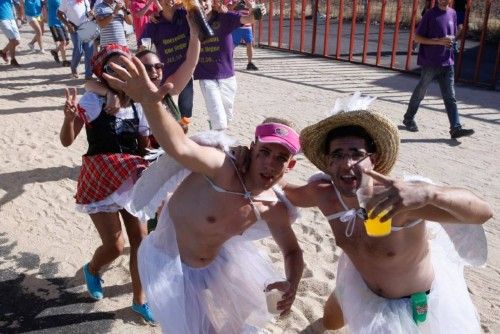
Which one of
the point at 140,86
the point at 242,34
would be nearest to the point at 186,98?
the point at 140,86

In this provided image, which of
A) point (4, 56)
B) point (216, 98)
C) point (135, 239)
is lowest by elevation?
point (4, 56)

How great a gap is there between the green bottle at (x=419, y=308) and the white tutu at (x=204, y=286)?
785mm

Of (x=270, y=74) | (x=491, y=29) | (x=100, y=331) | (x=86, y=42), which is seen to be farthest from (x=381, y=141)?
(x=491, y=29)

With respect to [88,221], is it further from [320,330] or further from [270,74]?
[270,74]

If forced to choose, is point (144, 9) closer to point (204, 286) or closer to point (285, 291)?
point (204, 286)

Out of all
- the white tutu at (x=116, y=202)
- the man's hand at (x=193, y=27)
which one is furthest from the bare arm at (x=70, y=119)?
the man's hand at (x=193, y=27)

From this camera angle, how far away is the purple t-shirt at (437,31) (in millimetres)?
6543

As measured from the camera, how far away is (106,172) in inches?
123

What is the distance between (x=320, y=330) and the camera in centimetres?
331

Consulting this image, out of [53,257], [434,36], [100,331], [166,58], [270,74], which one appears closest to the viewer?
[100,331]

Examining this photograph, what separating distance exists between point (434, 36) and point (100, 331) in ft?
17.6

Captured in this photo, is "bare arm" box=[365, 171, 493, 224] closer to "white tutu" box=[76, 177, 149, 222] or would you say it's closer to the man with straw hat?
the man with straw hat

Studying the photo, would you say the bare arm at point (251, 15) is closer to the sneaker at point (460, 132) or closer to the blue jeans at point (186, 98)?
the blue jeans at point (186, 98)

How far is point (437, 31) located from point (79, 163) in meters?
4.67
